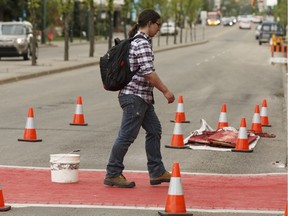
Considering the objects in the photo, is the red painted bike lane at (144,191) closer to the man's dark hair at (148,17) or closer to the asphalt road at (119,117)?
the asphalt road at (119,117)

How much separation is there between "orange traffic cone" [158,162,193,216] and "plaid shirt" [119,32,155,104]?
191 centimetres

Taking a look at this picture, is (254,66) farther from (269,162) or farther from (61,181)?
(61,181)

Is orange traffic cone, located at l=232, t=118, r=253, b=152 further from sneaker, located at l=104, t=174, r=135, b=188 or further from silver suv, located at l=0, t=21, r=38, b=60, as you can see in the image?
silver suv, located at l=0, t=21, r=38, b=60

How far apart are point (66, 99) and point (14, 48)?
19.8 m

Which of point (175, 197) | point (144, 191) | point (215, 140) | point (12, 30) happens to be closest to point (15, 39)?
point (12, 30)

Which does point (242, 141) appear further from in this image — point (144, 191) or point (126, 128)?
point (144, 191)

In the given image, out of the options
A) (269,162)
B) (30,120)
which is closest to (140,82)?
(269,162)

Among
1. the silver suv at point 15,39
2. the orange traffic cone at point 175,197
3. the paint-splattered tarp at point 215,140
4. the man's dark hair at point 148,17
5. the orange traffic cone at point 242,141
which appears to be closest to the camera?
the orange traffic cone at point 175,197

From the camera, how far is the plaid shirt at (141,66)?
1059cm

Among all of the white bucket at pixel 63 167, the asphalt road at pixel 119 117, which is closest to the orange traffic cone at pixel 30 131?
the asphalt road at pixel 119 117

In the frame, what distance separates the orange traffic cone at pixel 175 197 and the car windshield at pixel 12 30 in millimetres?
36274

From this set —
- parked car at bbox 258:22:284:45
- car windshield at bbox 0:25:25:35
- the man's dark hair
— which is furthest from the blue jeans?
parked car at bbox 258:22:284:45

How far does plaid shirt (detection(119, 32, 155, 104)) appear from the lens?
10586 millimetres

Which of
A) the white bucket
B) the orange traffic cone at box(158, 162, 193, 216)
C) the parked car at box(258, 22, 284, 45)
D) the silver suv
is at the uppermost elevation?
the orange traffic cone at box(158, 162, 193, 216)
